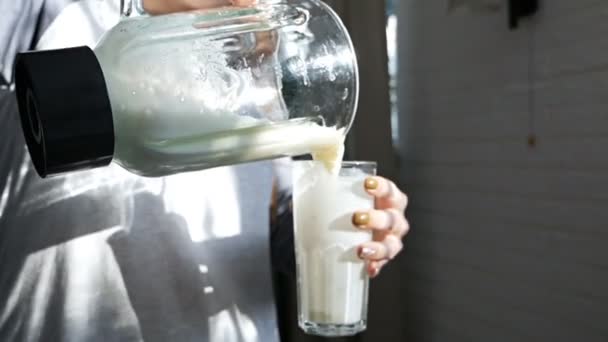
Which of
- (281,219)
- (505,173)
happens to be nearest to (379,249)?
(281,219)

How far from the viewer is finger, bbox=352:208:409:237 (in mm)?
814

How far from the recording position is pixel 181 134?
21.7 inches

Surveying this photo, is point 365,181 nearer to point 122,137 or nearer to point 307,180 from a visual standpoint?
point 307,180

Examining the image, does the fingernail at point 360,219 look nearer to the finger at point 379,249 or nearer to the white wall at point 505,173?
the finger at point 379,249

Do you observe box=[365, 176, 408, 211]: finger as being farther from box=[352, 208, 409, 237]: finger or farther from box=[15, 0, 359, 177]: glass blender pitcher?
box=[15, 0, 359, 177]: glass blender pitcher

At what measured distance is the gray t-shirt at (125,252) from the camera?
781mm

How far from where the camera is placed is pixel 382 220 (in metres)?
0.83

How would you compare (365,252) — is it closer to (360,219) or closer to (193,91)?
(360,219)

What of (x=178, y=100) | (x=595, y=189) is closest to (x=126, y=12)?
(x=178, y=100)

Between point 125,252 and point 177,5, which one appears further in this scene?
point 125,252

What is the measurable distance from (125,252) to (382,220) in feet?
0.99

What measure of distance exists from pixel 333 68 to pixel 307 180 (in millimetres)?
202

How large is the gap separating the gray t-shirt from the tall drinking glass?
78 mm

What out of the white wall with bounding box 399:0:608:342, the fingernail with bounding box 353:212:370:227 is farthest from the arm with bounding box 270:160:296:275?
the white wall with bounding box 399:0:608:342
